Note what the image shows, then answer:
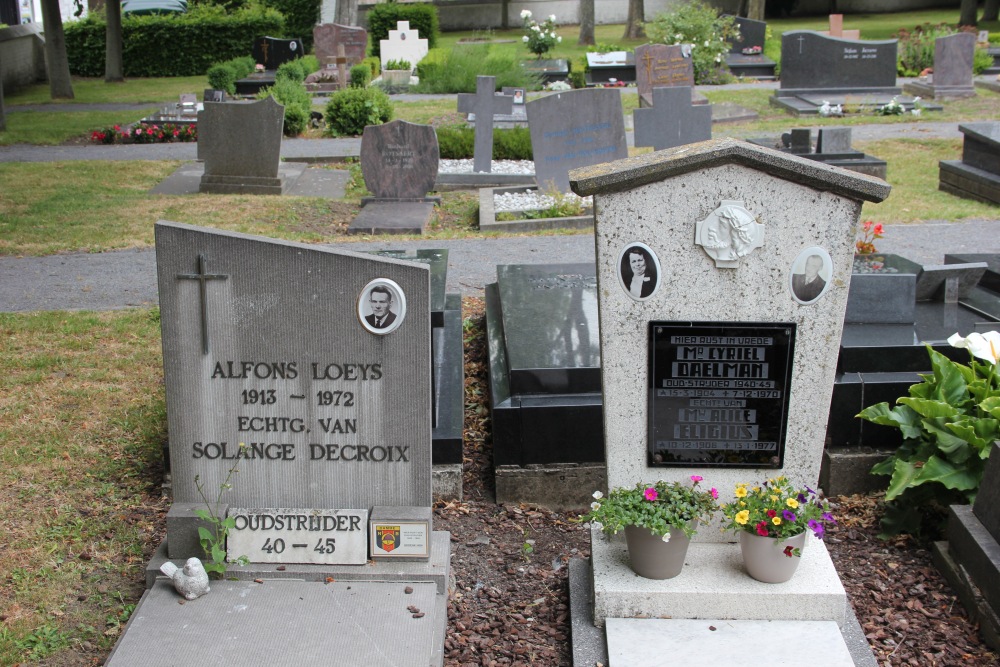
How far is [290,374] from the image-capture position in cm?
Answer: 393

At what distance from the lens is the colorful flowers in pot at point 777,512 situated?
12.2 ft

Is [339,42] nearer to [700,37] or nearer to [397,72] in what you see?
[397,72]

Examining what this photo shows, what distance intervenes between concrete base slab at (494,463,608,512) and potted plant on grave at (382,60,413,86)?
22011mm

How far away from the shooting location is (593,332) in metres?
5.65

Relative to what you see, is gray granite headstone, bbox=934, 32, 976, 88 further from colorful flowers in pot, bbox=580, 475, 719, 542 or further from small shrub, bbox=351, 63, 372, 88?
colorful flowers in pot, bbox=580, 475, 719, 542

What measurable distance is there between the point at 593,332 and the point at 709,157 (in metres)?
2.16

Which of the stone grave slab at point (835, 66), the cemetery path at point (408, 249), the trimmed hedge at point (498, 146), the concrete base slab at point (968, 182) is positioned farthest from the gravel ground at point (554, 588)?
the stone grave slab at point (835, 66)

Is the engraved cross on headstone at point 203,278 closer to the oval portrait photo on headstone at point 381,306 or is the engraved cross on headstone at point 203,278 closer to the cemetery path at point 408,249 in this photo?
the oval portrait photo on headstone at point 381,306

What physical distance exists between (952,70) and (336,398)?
2060 centimetres

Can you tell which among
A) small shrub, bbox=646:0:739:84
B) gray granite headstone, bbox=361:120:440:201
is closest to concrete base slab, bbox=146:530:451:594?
gray granite headstone, bbox=361:120:440:201

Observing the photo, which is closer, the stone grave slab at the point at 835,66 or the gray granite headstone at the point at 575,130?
the gray granite headstone at the point at 575,130

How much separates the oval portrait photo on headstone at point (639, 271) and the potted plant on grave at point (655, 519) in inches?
30.3

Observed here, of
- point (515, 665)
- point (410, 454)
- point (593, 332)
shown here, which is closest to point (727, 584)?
point (515, 665)

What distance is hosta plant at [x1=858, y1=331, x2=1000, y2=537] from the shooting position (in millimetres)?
4312
